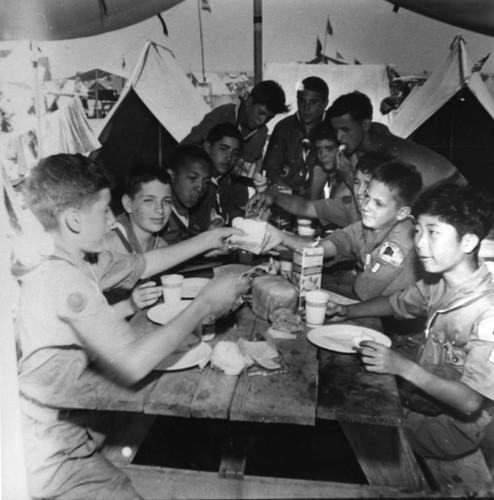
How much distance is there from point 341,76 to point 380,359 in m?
1.24

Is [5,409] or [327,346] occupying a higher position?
[327,346]

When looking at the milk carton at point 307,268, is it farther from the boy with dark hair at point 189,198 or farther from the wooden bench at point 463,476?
the wooden bench at point 463,476

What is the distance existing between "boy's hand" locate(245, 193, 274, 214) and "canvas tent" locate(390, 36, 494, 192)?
2.22ft

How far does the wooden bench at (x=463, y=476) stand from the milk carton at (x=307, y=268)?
0.77 meters

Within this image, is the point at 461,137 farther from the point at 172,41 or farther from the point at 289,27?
the point at 172,41

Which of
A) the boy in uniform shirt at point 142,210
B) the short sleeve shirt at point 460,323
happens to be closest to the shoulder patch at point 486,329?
the short sleeve shirt at point 460,323

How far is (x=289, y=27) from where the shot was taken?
6.14 feet

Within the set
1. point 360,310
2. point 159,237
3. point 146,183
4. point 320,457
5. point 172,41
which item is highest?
point 172,41

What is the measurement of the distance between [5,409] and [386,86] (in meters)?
2.07

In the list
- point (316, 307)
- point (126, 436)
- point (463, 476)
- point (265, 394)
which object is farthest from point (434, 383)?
point (126, 436)

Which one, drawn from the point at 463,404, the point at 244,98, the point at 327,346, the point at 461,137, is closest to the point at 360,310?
the point at 327,346

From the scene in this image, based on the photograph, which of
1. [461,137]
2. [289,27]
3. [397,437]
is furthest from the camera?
[461,137]

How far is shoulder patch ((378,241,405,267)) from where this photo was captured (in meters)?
2.04

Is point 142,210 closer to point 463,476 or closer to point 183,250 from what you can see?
point 183,250
